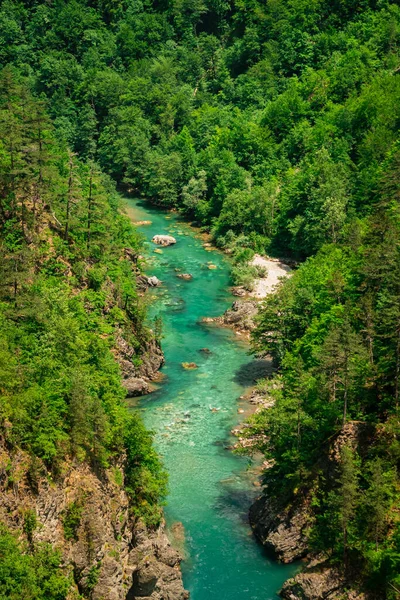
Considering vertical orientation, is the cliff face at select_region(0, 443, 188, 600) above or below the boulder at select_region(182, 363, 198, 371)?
above

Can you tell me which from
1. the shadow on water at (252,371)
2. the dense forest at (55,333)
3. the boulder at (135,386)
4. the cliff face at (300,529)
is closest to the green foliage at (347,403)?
the cliff face at (300,529)

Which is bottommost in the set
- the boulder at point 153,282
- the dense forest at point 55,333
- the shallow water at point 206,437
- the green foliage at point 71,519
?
the shallow water at point 206,437

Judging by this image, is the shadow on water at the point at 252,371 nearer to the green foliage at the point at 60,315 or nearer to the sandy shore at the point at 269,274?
the green foliage at the point at 60,315

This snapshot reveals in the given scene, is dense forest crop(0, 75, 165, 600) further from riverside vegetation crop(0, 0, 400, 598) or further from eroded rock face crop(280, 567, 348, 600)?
eroded rock face crop(280, 567, 348, 600)

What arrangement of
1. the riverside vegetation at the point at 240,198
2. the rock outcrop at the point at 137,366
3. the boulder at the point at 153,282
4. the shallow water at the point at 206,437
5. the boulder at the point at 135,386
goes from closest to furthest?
the riverside vegetation at the point at 240,198
the shallow water at the point at 206,437
the boulder at the point at 135,386
the rock outcrop at the point at 137,366
the boulder at the point at 153,282

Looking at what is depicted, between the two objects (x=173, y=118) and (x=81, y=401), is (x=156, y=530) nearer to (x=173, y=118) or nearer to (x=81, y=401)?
(x=81, y=401)

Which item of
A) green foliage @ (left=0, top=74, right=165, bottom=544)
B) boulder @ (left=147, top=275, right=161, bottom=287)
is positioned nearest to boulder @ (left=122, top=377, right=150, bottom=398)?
green foliage @ (left=0, top=74, right=165, bottom=544)

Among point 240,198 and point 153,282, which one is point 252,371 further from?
point 240,198
